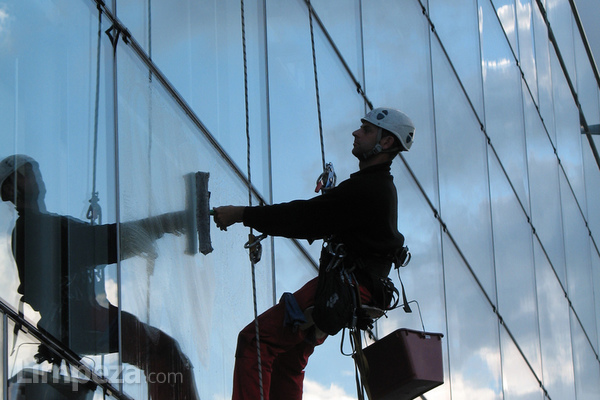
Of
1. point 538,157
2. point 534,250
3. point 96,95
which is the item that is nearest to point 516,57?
point 538,157

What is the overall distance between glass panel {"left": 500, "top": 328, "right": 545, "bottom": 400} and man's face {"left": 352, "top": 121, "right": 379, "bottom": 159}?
6267 millimetres

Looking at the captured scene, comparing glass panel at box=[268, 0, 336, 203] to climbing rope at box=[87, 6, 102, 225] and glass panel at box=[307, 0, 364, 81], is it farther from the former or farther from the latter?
climbing rope at box=[87, 6, 102, 225]

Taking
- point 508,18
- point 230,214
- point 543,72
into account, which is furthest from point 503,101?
point 230,214

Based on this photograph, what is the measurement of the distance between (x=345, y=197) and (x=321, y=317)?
0.63 meters

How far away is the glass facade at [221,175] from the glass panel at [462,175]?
34mm

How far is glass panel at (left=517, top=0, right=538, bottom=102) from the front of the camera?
48.9 feet

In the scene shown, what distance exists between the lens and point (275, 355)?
554 centimetres

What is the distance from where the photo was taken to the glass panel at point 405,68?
9234 mm

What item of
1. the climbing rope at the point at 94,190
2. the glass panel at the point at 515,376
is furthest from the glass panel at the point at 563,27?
the climbing rope at the point at 94,190

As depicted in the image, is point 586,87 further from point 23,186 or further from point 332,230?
point 23,186

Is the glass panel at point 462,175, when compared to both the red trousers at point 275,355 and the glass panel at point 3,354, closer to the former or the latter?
the red trousers at point 275,355

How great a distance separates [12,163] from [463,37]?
7871 millimetres

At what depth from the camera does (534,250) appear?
13.7 metres

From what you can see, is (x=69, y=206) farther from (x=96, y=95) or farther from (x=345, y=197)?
A: (x=345, y=197)
